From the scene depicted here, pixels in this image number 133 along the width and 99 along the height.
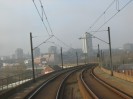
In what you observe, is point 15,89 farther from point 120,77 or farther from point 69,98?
point 120,77

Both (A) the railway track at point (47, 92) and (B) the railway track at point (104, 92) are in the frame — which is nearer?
(B) the railway track at point (104, 92)

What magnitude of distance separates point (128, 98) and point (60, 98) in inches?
280

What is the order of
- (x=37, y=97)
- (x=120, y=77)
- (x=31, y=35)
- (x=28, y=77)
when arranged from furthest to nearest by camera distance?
(x=28, y=77) → (x=31, y=35) → (x=120, y=77) → (x=37, y=97)

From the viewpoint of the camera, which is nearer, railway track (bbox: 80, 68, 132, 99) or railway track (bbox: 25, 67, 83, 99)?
railway track (bbox: 80, 68, 132, 99)

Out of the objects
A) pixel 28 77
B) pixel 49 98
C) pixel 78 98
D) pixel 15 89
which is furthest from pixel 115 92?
pixel 28 77

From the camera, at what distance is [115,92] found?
29641 millimetres

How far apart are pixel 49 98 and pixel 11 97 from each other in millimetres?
4224

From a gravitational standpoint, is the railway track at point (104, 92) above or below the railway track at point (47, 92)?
above

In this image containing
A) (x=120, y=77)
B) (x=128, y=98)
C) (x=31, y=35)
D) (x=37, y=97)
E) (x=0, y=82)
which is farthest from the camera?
(x=31, y=35)

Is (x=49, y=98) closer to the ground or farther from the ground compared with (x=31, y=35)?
closer to the ground

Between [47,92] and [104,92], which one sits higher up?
[104,92]

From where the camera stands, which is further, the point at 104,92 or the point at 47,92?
the point at 47,92

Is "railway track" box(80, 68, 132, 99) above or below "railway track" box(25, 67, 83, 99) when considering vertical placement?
above

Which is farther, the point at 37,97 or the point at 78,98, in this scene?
the point at 37,97
